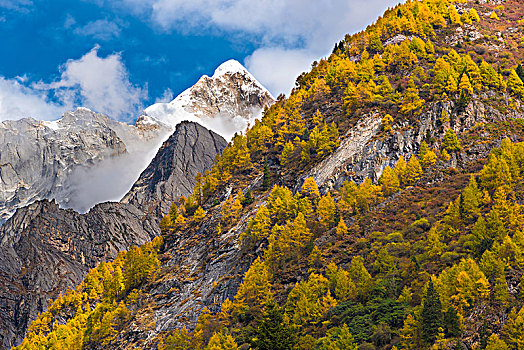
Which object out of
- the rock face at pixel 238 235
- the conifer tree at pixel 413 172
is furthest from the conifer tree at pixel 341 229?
the conifer tree at pixel 413 172

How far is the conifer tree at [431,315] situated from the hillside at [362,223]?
23 cm

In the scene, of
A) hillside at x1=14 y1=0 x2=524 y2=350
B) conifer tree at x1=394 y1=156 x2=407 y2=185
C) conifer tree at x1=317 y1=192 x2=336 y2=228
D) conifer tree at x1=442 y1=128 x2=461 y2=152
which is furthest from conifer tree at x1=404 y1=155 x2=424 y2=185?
conifer tree at x1=317 y1=192 x2=336 y2=228

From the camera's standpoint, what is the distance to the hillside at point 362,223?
243 feet

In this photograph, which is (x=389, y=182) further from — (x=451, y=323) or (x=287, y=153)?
(x=451, y=323)

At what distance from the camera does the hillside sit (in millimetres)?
74000

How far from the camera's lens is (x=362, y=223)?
107 m

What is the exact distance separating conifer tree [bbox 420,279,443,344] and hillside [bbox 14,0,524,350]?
0.23 metres

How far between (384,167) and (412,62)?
169 ft

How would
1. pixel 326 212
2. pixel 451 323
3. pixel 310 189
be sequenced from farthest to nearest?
pixel 310 189 → pixel 326 212 → pixel 451 323

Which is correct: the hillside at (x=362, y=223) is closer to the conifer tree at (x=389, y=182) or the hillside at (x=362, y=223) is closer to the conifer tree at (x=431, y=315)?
the conifer tree at (x=431, y=315)

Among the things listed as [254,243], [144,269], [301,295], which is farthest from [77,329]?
[301,295]

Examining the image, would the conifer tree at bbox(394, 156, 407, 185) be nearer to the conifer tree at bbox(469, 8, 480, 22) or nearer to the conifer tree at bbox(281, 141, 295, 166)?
the conifer tree at bbox(281, 141, 295, 166)

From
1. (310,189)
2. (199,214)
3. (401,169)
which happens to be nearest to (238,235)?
(310,189)

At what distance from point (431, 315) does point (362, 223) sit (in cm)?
4018
